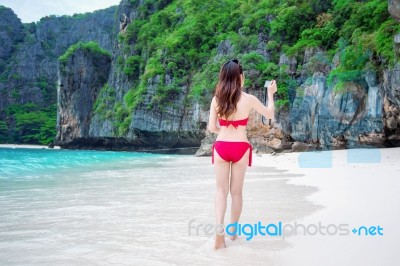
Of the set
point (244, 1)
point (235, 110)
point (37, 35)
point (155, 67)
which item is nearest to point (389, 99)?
point (235, 110)

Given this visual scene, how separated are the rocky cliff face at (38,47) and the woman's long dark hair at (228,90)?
74.3 meters

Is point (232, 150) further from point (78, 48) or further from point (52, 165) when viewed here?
point (78, 48)

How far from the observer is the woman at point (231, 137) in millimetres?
2713

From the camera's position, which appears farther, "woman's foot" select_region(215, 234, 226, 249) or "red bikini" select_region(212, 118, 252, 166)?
"red bikini" select_region(212, 118, 252, 166)

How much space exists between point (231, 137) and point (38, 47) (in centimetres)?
9122

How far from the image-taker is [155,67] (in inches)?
1399

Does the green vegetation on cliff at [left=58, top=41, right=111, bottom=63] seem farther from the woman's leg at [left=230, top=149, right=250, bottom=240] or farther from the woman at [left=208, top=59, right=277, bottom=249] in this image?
the woman's leg at [left=230, top=149, right=250, bottom=240]

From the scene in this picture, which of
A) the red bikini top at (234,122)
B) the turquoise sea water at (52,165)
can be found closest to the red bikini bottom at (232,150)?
the red bikini top at (234,122)

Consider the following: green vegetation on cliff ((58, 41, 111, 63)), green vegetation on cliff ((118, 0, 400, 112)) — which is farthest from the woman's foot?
green vegetation on cliff ((58, 41, 111, 63))

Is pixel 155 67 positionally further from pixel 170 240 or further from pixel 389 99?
pixel 170 240

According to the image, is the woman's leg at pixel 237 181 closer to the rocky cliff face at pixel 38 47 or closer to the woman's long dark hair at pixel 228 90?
the woman's long dark hair at pixel 228 90

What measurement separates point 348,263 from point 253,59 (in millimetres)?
24789

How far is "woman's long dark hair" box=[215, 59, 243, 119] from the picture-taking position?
8.96 ft

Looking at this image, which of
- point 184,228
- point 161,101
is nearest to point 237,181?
point 184,228
